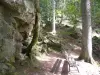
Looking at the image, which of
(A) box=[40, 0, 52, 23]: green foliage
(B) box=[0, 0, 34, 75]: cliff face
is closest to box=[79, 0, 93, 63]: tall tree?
(B) box=[0, 0, 34, 75]: cliff face

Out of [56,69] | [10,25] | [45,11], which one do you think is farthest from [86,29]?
[45,11]

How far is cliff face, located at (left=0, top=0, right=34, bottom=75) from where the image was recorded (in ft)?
25.5

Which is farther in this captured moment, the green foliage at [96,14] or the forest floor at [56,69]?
the green foliage at [96,14]

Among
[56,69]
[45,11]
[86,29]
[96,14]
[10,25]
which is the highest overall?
[45,11]

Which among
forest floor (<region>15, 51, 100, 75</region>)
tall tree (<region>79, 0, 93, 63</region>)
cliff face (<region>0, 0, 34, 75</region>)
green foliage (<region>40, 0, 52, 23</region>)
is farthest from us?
green foliage (<region>40, 0, 52, 23</region>)

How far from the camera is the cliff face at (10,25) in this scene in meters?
7.77

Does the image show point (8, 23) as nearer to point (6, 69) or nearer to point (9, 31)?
point (9, 31)

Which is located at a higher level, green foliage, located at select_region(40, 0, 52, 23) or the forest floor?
green foliage, located at select_region(40, 0, 52, 23)

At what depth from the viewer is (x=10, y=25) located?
8508 mm

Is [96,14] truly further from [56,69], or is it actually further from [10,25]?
[10,25]

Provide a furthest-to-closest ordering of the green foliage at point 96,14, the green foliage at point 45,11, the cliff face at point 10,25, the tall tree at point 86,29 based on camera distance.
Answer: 1. the green foliage at point 45,11
2. the green foliage at point 96,14
3. the tall tree at point 86,29
4. the cliff face at point 10,25

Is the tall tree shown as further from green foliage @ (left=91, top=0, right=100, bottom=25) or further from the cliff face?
green foliage @ (left=91, top=0, right=100, bottom=25)

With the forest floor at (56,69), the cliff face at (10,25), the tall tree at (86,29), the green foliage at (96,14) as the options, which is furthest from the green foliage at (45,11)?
the cliff face at (10,25)

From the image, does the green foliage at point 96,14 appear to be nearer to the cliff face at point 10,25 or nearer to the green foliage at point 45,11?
the green foliage at point 45,11
